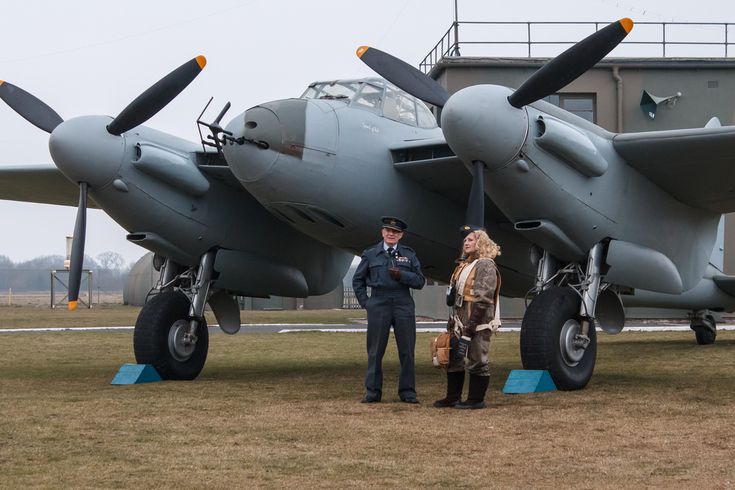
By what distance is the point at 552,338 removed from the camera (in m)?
9.88

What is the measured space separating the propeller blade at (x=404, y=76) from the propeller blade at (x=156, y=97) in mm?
2041

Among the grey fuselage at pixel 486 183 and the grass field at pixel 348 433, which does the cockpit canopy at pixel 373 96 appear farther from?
the grass field at pixel 348 433

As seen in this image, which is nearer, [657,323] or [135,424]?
[135,424]

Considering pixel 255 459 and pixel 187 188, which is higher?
pixel 187 188

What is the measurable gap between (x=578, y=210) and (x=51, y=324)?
956 inches

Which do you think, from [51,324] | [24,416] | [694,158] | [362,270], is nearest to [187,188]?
[362,270]

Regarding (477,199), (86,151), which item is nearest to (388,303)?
(477,199)

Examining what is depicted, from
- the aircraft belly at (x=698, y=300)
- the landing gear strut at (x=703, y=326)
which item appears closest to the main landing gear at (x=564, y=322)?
the aircraft belly at (x=698, y=300)

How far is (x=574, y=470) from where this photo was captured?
5.77 meters

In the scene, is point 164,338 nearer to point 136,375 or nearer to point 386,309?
point 136,375

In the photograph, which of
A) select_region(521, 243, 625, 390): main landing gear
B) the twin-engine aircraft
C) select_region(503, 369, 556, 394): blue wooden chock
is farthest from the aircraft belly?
select_region(503, 369, 556, 394): blue wooden chock

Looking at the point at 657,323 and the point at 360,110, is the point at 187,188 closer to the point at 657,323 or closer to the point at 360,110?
the point at 360,110

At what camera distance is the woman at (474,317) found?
8781 millimetres

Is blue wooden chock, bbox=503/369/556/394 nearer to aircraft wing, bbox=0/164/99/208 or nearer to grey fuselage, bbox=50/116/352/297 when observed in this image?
grey fuselage, bbox=50/116/352/297
